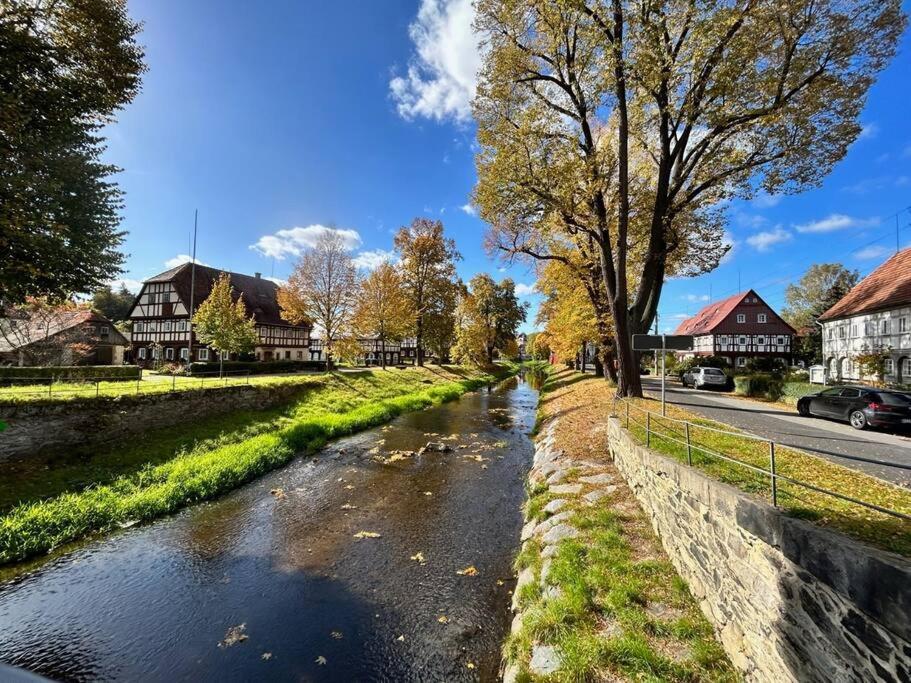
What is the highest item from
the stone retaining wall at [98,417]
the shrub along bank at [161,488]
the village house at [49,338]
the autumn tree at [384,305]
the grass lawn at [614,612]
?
the autumn tree at [384,305]

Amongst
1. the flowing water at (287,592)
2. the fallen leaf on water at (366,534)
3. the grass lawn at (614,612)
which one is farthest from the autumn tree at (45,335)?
the grass lawn at (614,612)

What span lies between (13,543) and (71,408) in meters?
6.33

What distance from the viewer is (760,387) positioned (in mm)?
21578

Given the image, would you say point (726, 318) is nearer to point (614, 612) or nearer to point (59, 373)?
point (614, 612)

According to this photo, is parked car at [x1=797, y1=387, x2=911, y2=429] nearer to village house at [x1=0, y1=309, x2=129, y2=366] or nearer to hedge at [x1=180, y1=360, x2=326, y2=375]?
hedge at [x1=180, y1=360, x2=326, y2=375]

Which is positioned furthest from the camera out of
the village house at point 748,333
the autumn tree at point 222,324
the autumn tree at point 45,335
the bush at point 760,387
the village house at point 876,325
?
the village house at point 748,333

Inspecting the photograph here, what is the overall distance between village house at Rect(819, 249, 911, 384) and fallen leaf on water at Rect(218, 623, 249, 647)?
33552mm

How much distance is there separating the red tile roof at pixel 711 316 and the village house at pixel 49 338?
6291cm

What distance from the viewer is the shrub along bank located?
7.84 meters

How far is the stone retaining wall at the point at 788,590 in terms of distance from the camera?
2.56 meters

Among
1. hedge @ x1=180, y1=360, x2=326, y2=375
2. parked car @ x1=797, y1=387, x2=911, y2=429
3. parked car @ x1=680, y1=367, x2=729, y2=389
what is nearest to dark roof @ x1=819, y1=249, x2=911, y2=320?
parked car @ x1=680, y1=367, x2=729, y2=389

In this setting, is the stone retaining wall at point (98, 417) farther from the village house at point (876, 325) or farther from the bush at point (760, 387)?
the village house at point (876, 325)

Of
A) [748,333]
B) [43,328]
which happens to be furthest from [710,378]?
[43,328]

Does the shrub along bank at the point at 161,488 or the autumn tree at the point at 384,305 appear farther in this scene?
the autumn tree at the point at 384,305
